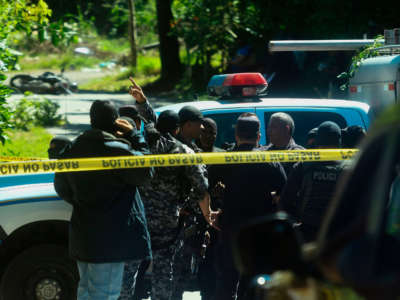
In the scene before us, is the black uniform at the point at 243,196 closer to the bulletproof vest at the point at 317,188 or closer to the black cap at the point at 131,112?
the bulletproof vest at the point at 317,188

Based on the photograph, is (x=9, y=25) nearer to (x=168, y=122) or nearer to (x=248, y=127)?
(x=168, y=122)

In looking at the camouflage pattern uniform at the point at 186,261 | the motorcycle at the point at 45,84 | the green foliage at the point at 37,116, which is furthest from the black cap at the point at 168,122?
the motorcycle at the point at 45,84

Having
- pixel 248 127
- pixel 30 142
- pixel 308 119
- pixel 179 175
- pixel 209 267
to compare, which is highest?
pixel 248 127

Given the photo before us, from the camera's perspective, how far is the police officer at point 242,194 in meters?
5.14

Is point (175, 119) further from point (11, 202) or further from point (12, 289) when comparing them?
point (12, 289)

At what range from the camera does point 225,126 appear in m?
6.53

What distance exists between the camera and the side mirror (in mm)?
2293

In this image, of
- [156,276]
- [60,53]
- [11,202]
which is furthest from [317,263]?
[60,53]

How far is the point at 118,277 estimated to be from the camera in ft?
15.9

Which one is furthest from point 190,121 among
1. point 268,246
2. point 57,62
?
point 57,62

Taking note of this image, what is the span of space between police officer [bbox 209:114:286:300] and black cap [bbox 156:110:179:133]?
48cm

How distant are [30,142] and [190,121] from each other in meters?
9.05

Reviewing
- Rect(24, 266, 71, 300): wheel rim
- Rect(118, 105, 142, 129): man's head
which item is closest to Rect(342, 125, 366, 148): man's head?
Rect(118, 105, 142, 129): man's head

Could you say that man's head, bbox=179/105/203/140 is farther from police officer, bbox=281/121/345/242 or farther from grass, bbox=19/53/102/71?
grass, bbox=19/53/102/71
